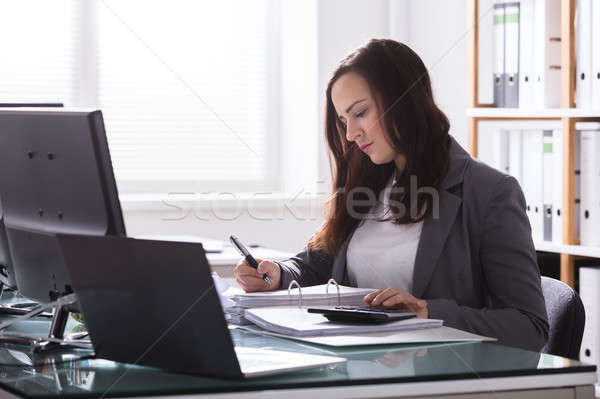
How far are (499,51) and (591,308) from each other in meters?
0.88

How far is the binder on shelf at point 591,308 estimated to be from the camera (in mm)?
2592

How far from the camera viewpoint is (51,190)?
1.45 m

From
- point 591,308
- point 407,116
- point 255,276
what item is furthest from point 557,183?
point 255,276

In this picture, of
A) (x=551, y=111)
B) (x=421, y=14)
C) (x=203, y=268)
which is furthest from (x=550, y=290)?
(x=421, y=14)

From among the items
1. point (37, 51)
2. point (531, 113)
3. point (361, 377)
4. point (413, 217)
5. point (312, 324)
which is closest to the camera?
point (361, 377)

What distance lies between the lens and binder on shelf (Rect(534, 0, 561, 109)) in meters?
2.70

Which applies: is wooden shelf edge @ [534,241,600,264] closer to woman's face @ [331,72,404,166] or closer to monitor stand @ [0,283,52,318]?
woman's face @ [331,72,404,166]

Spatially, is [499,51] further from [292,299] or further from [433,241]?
[292,299]

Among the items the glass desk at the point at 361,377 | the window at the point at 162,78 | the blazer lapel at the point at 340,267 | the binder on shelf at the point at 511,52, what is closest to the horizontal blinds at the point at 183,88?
the window at the point at 162,78

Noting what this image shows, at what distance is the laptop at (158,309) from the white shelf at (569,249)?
1599 millimetres

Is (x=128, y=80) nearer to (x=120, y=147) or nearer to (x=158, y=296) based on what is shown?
(x=120, y=147)

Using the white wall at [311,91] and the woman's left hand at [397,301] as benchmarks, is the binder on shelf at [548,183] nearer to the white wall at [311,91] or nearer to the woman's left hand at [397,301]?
the white wall at [311,91]

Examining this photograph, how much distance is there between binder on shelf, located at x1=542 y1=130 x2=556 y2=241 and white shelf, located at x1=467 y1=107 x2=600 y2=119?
0.07m

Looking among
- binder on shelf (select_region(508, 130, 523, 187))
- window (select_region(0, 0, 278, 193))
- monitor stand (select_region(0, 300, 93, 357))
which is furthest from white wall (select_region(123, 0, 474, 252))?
monitor stand (select_region(0, 300, 93, 357))
